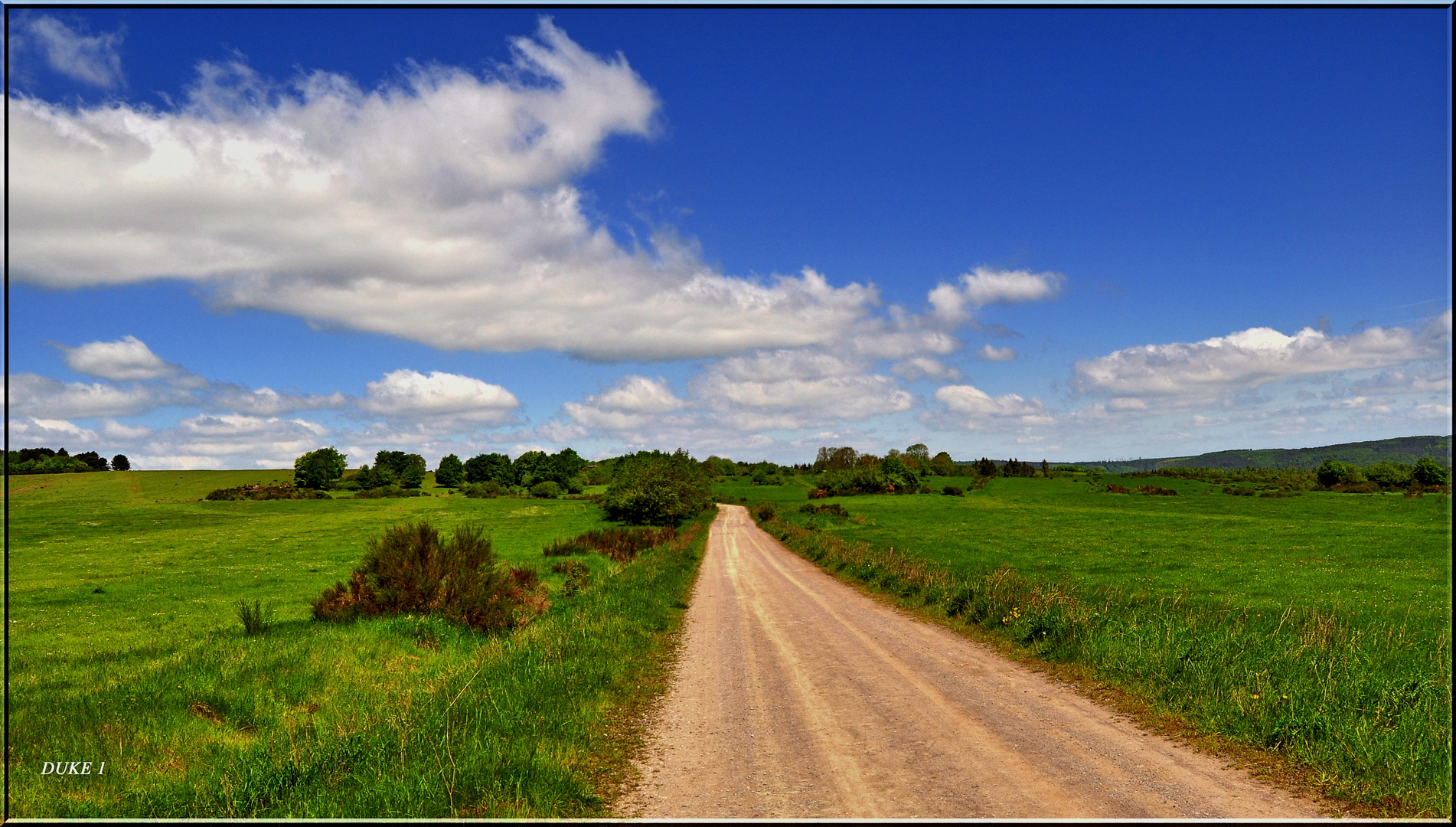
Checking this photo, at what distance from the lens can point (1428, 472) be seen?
123812mm

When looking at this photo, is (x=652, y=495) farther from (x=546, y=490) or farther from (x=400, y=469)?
(x=400, y=469)

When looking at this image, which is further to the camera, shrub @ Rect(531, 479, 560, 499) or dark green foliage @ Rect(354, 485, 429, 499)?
shrub @ Rect(531, 479, 560, 499)

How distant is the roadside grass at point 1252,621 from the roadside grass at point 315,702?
26.7 feet

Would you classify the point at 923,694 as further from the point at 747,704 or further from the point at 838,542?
the point at 838,542

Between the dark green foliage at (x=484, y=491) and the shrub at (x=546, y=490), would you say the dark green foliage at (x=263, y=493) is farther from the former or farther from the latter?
the shrub at (x=546, y=490)

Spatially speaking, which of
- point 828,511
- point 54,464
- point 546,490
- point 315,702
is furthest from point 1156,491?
point 54,464

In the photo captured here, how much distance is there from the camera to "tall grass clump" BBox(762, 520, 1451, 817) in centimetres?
782

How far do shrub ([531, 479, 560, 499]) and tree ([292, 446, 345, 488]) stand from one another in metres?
35.1

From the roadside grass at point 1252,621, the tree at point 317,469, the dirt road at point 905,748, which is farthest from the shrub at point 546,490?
the dirt road at point 905,748

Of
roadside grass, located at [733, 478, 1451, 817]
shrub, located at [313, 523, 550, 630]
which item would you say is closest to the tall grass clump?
roadside grass, located at [733, 478, 1451, 817]

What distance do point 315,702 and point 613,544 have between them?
38.5m

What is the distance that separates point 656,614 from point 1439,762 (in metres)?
17.8

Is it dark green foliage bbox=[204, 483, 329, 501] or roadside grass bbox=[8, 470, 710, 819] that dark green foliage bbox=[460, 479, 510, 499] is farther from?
roadside grass bbox=[8, 470, 710, 819]

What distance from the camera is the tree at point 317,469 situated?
415ft
